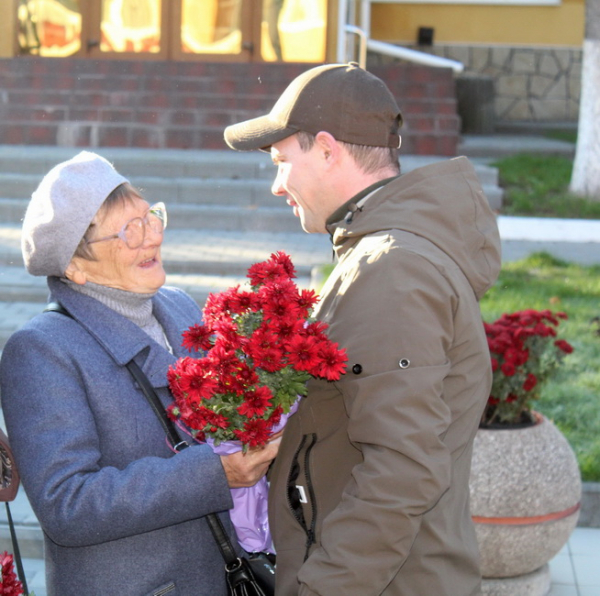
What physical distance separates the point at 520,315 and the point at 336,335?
2758 millimetres

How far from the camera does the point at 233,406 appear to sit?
2053mm

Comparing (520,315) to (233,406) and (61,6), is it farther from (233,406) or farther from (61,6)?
(61,6)

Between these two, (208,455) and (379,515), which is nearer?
(379,515)

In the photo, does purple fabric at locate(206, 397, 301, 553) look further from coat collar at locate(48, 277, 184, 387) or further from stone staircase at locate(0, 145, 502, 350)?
stone staircase at locate(0, 145, 502, 350)

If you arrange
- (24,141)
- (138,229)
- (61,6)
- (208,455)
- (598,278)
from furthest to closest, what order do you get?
(61,6) → (24,141) → (598,278) → (138,229) → (208,455)

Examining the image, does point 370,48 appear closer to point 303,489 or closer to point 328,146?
point 328,146

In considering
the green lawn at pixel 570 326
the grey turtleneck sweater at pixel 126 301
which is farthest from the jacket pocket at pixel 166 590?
the green lawn at pixel 570 326

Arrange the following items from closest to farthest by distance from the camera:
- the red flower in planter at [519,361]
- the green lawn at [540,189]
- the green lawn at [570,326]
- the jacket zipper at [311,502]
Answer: the jacket zipper at [311,502]
the red flower in planter at [519,361]
the green lawn at [570,326]
the green lawn at [540,189]

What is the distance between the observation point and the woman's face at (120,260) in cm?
245

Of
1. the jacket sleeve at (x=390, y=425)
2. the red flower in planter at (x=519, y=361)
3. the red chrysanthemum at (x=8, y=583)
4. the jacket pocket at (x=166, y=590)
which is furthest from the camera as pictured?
the red flower in planter at (x=519, y=361)

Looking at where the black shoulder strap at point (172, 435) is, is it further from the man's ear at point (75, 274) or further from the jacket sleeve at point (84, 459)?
the man's ear at point (75, 274)

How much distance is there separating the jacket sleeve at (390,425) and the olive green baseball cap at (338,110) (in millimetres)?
360

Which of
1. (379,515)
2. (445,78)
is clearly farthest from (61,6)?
(379,515)

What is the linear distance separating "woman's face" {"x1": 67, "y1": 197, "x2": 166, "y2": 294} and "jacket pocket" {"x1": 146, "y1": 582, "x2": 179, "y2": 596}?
73 cm
